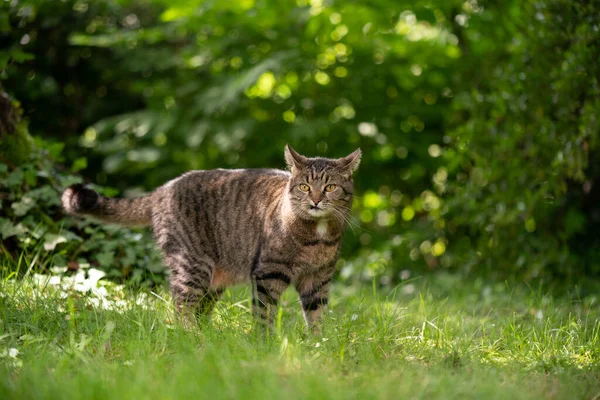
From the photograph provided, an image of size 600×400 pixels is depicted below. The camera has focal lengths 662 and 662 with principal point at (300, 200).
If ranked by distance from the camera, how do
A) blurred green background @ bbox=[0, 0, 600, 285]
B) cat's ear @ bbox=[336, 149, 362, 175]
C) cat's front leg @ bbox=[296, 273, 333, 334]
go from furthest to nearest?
blurred green background @ bbox=[0, 0, 600, 285]
cat's ear @ bbox=[336, 149, 362, 175]
cat's front leg @ bbox=[296, 273, 333, 334]

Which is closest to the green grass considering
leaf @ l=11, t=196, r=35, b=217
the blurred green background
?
leaf @ l=11, t=196, r=35, b=217

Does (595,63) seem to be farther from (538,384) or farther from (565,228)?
(538,384)

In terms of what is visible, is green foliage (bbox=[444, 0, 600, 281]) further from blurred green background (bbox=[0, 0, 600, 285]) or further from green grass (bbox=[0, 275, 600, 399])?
green grass (bbox=[0, 275, 600, 399])

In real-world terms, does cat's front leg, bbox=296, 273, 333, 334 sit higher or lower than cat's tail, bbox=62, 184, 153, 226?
lower

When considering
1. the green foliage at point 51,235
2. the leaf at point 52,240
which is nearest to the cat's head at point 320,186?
the green foliage at point 51,235

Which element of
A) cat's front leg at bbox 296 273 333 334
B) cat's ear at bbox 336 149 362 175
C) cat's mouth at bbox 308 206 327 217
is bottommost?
cat's front leg at bbox 296 273 333 334

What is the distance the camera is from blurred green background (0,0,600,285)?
5.39m

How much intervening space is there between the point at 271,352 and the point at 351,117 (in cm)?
479

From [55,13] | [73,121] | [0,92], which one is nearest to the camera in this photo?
[0,92]

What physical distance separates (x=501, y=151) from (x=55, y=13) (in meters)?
5.61

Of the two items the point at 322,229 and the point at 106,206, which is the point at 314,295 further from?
the point at 106,206

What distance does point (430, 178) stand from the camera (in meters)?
8.22

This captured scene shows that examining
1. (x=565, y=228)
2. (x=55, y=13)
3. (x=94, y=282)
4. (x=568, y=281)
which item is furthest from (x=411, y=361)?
(x=55, y=13)

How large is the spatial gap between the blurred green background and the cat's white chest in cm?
146
